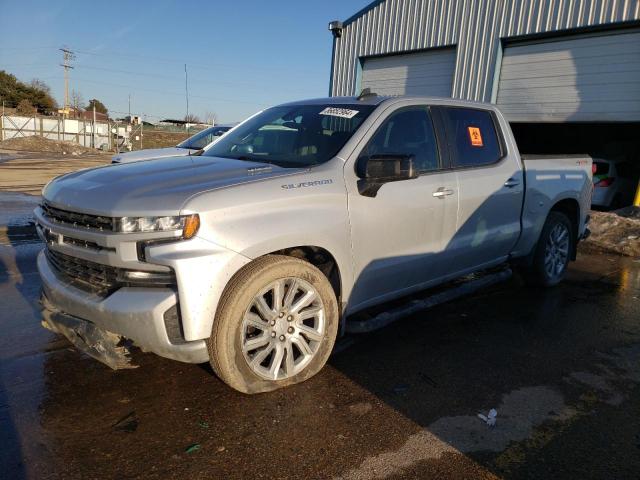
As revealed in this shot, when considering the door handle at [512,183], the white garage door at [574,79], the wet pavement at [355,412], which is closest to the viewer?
the wet pavement at [355,412]

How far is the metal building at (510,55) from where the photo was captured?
1027cm

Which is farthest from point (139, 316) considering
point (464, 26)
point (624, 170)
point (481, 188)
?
point (624, 170)

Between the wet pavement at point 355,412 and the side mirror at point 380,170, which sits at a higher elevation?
the side mirror at point 380,170

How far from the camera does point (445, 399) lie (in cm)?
319

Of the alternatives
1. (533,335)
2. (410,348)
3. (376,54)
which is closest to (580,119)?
(376,54)

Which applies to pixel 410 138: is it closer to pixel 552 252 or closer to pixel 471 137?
pixel 471 137

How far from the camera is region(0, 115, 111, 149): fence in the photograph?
36938 mm

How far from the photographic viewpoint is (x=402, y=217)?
3695 millimetres

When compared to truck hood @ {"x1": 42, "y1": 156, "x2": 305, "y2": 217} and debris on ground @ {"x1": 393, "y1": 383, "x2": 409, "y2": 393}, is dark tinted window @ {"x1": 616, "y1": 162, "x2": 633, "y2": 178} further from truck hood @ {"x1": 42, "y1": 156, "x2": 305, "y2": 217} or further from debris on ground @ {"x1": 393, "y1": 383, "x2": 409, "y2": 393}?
truck hood @ {"x1": 42, "y1": 156, "x2": 305, "y2": 217}

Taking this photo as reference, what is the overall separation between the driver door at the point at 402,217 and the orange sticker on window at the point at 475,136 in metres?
0.60

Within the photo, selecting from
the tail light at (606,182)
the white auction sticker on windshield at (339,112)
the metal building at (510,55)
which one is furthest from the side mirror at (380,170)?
the tail light at (606,182)

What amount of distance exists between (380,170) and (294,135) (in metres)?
1.02

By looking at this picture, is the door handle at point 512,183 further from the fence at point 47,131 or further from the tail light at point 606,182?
the fence at point 47,131

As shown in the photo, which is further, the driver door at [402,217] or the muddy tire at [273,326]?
the driver door at [402,217]
